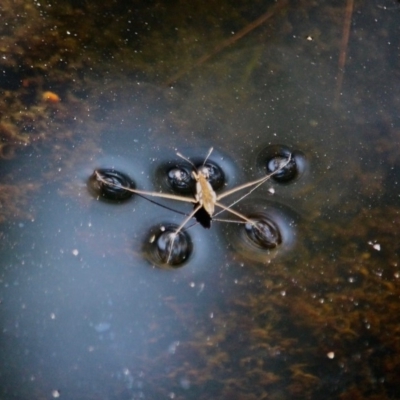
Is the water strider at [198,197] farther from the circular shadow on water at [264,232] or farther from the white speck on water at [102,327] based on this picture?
the white speck on water at [102,327]

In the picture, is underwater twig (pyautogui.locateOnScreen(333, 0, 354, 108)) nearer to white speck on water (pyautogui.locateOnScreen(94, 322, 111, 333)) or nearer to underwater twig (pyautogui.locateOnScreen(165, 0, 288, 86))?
underwater twig (pyautogui.locateOnScreen(165, 0, 288, 86))

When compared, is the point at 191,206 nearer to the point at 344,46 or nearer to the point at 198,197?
the point at 198,197

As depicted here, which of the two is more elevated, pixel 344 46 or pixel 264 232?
pixel 344 46

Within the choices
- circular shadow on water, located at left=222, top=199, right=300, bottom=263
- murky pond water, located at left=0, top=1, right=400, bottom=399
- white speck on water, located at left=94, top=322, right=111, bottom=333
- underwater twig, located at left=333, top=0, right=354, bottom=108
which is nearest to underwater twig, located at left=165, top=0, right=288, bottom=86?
murky pond water, located at left=0, top=1, right=400, bottom=399

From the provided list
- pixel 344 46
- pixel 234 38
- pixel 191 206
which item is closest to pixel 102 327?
pixel 191 206

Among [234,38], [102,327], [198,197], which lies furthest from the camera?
[234,38]

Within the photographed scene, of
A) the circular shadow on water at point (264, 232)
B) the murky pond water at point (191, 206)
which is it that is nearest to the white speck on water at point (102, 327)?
the murky pond water at point (191, 206)

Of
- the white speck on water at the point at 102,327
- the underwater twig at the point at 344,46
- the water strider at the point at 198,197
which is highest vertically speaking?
the underwater twig at the point at 344,46

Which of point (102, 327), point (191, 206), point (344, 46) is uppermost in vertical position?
point (344, 46)

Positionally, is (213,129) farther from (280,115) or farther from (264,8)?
(264,8)
